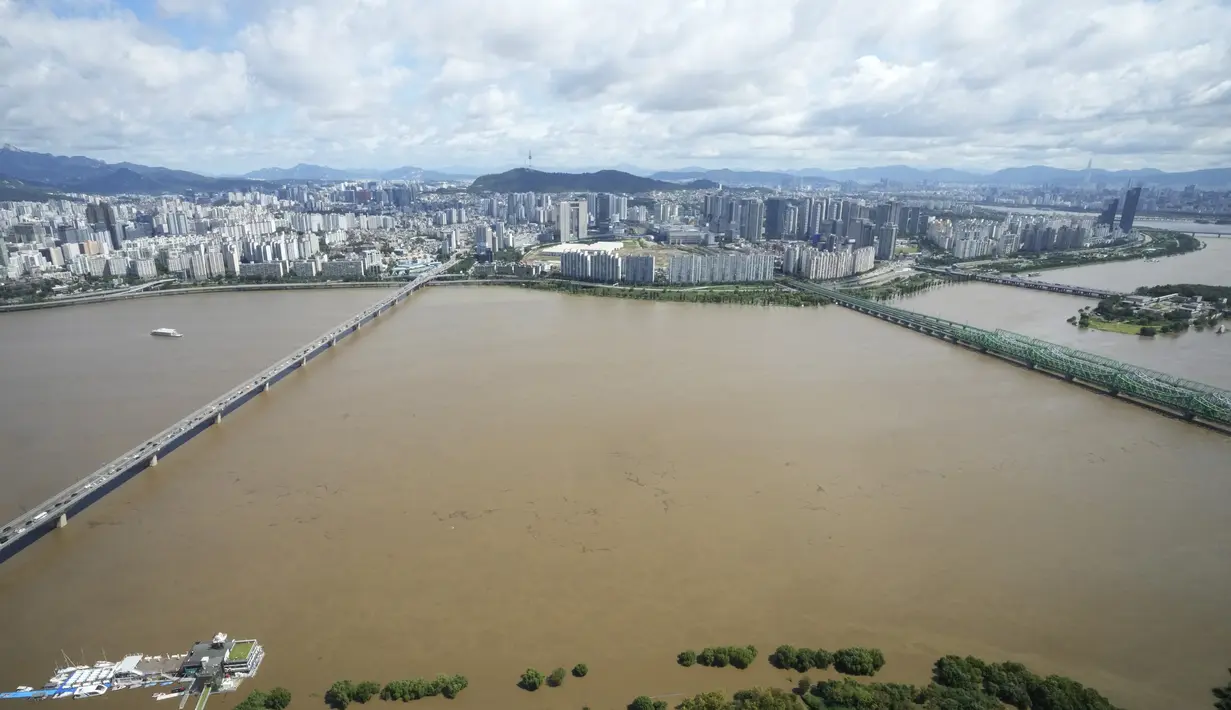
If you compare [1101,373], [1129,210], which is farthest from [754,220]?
[1101,373]

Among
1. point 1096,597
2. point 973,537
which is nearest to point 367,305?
point 973,537

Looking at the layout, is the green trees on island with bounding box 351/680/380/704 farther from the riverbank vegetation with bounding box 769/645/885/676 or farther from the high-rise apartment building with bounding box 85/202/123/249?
the high-rise apartment building with bounding box 85/202/123/249

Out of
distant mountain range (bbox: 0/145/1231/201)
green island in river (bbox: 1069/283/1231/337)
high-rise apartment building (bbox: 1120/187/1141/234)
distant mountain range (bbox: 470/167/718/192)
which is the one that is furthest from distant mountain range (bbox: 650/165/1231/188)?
green island in river (bbox: 1069/283/1231/337)

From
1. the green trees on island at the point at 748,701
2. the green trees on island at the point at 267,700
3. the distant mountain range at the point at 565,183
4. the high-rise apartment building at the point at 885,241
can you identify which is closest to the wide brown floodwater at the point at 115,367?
the green trees on island at the point at 267,700

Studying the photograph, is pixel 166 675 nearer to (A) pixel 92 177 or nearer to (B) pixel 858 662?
(B) pixel 858 662

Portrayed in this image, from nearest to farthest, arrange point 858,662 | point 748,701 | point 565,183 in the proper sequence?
point 748,701 → point 858,662 → point 565,183

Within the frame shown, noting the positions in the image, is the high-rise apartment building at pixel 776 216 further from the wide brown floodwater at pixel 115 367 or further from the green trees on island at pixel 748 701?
the green trees on island at pixel 748 701
